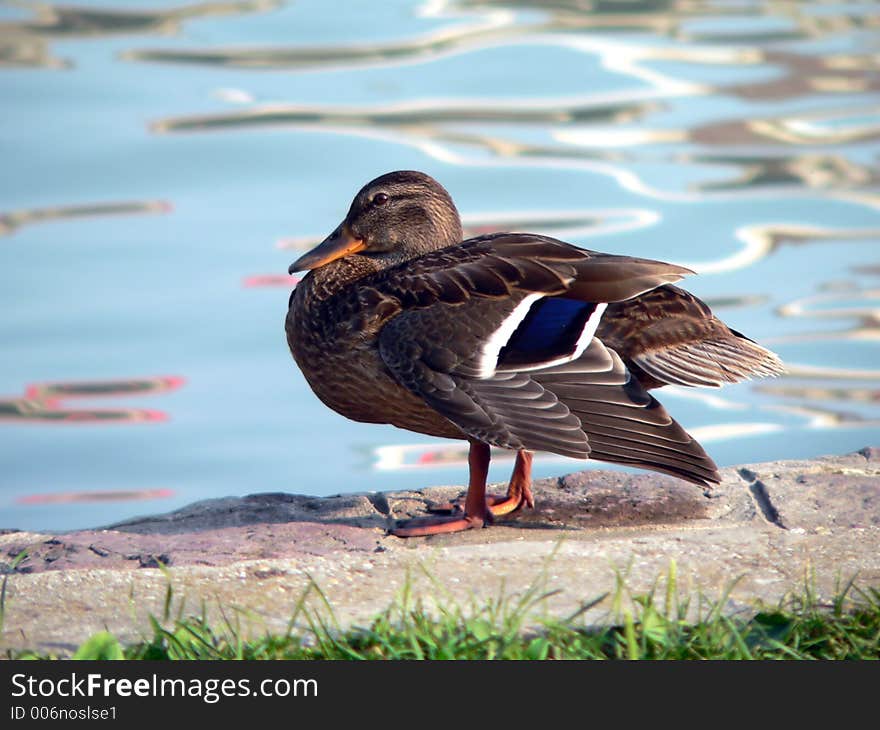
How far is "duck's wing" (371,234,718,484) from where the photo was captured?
13.6ft

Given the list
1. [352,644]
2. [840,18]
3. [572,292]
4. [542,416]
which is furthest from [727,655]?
[840,18]

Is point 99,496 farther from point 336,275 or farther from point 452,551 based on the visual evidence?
point 452,551

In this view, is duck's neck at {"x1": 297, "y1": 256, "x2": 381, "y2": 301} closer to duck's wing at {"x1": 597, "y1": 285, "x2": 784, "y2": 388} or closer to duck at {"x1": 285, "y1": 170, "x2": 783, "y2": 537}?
duck at {"x1": 285, "y1": 170, "x2": 783, "y2": 537}

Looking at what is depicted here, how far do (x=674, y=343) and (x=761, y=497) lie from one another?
20.5 inches

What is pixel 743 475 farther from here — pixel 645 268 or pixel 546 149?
pixel 546 149

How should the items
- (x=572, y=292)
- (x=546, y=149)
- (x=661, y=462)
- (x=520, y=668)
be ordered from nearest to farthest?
1. (x=520, y=668)
2. (x=661, y=462)
3. (x=572, y=292)
4. (x=546, y=149)

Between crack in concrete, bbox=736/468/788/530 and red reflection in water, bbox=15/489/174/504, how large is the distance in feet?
9.48

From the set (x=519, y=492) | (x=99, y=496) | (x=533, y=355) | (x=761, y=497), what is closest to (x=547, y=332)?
(x=533, y=355)

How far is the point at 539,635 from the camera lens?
134 inches

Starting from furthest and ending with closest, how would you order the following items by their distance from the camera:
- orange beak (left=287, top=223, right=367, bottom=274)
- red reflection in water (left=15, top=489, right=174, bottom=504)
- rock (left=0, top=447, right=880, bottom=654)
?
1. red reflection in water (left=15, top=489, right=174, bottom=504)
2. orange beak (left=287, top=223, right=367, bottom=274)
3. rock (left=0, top=447, right=880, bottom=654)

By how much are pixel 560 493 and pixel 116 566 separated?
1.37 metres

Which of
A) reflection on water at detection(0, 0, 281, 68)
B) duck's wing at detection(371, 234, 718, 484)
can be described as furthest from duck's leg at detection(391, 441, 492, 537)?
reflection on water at detection(0, 0, 281, 68)

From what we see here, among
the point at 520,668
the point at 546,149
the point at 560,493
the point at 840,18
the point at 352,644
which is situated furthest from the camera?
the point at 840,18

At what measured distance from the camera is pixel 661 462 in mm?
4109
